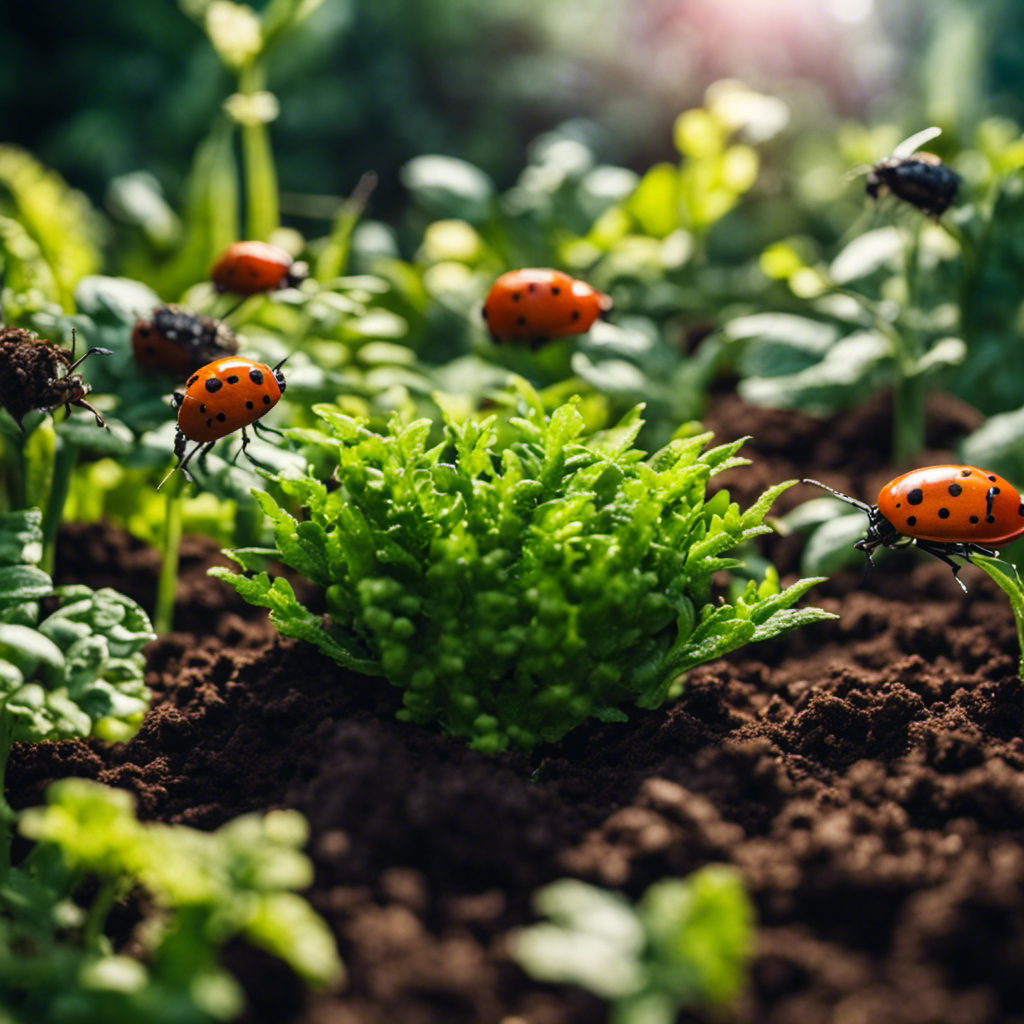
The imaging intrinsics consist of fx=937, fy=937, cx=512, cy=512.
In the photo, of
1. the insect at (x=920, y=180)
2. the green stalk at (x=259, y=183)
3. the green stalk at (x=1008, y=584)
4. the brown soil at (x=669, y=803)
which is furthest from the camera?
the green stalk at (x=259, y=183)

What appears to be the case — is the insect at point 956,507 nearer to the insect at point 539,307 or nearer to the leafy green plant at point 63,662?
the insect at point 539,307

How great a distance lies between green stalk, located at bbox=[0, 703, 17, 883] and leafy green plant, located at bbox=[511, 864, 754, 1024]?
2.17 ft

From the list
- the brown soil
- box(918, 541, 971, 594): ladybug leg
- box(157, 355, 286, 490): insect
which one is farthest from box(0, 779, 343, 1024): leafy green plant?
box(918, 541, 971, 594): ladybug leg

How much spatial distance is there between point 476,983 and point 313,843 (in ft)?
0.83

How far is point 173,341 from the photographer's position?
1521mm

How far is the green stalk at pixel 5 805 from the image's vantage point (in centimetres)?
108

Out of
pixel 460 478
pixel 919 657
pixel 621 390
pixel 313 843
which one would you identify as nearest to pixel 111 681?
pixel 313 843

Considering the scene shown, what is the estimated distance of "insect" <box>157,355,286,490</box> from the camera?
1.32 metres

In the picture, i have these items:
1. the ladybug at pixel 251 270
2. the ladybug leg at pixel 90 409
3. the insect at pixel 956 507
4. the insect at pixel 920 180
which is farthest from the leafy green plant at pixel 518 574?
the insect at pixel 920 180

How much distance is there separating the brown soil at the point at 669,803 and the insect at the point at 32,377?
1.41 ft

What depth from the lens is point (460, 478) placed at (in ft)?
4.06

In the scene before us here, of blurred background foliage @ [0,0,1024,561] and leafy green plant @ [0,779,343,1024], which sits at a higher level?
blurred background foliage @ [0,0,1024,561]

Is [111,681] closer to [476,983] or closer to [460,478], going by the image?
[460,478]

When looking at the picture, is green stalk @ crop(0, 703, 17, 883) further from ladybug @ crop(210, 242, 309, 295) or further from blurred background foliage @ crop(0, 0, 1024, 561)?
ladybug @ crop(210, 242, 309, 295)
